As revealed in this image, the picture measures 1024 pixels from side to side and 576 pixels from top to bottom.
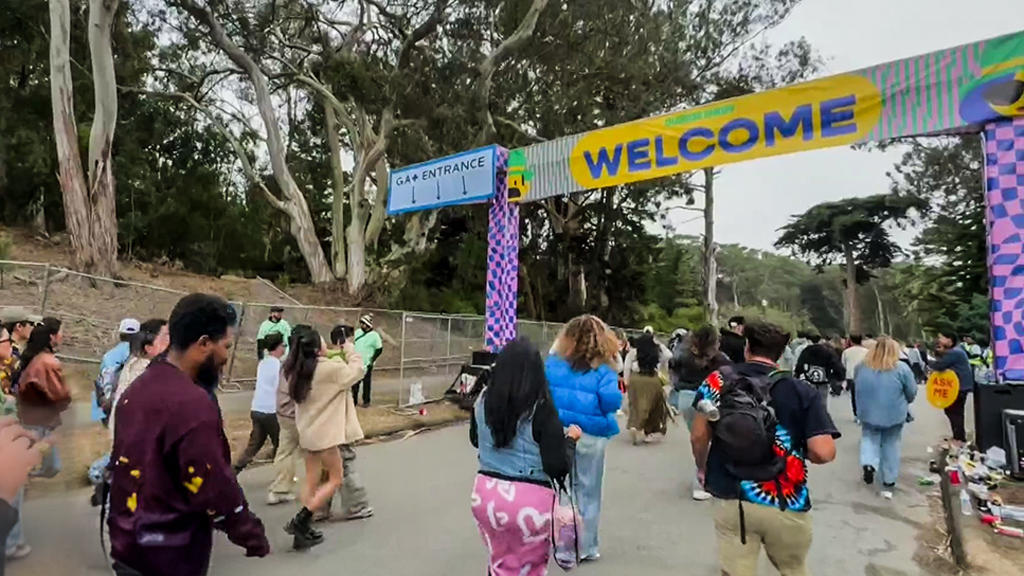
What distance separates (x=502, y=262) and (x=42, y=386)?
8696mm

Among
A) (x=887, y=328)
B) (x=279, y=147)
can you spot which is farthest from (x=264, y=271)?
(x=887, y=328)

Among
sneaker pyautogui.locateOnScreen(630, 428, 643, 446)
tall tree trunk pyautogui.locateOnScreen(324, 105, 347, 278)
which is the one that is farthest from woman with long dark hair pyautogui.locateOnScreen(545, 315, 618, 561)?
tall tree trunk pyautogui.locateOnScreen(324, 105, 347, 278)

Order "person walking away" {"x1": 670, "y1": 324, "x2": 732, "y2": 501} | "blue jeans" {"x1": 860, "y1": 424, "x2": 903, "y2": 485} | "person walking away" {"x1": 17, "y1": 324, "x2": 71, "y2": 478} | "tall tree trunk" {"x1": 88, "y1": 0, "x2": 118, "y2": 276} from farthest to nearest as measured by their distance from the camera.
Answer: "tall tree trunk" {"x1": 88, "y1": 0, "x2": 118, "y2": 276}, "blue jeans" {"x1": 860, "y1": 424, "x2": 903, "y2": 485}, "person walking away" {"x1": 670, "y1": 324, "x2": 732, "y2": 501}, "person walking away" {"x1": 17, "y1": 324, "x2": 71, "y2": 478}

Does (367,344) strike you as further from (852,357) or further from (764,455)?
(764,455)

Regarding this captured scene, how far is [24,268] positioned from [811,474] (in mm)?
12492

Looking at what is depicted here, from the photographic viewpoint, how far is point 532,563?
3.11m

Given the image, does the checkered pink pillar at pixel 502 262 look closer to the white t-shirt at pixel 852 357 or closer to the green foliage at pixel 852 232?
the white t-shirt at pixel 852 357

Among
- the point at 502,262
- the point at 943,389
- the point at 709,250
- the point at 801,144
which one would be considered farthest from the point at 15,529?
the point at 709,250

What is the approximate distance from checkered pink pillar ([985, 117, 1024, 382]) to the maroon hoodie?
8.04 m

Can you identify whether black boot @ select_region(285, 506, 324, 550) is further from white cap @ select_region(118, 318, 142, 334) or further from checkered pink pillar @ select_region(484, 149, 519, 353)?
checkered pink pillar @ select_region(484, 149, 519, 353)

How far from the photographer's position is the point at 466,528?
564cm

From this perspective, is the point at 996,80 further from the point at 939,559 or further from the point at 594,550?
the point at 594,550

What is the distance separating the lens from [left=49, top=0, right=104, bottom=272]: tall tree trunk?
16109mm

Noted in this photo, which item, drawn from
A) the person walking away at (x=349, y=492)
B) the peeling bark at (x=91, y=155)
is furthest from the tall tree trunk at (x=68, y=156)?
the person walking away at (x=349, y=492)
